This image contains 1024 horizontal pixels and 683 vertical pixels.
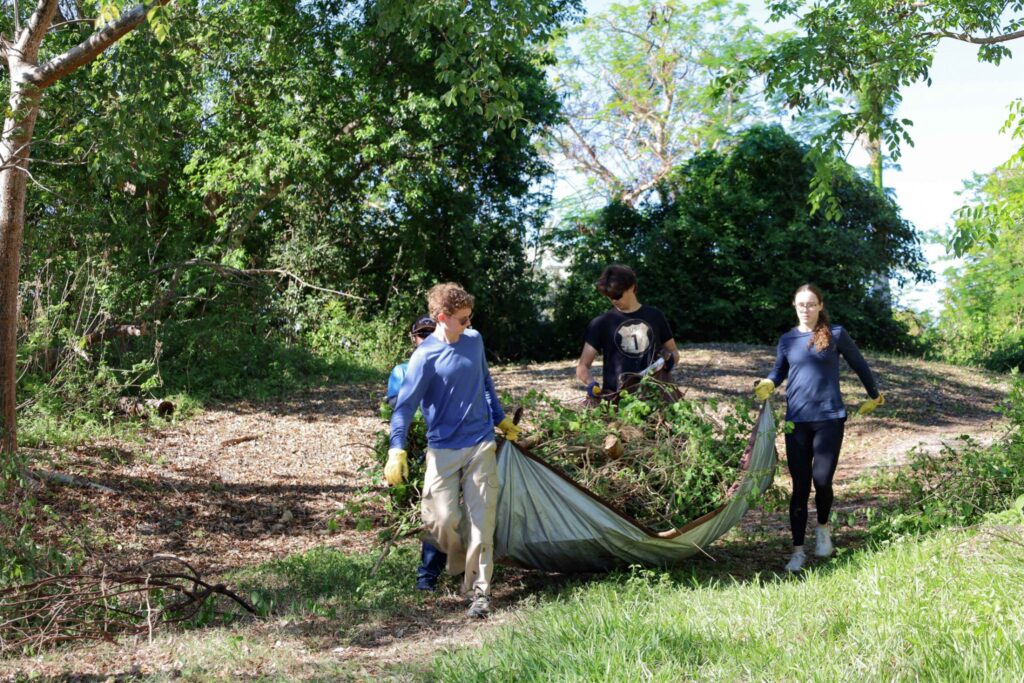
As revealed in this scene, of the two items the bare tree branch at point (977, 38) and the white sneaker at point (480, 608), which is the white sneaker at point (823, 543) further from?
the bare tree branch at point (977, 38)

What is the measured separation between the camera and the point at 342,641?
4.54 metres

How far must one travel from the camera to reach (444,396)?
15.9 ft

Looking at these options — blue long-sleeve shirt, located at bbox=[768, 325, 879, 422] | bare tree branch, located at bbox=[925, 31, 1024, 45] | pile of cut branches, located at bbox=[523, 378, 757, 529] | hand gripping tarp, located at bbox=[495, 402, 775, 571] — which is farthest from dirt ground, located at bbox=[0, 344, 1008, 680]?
bare tree branch, located at bbox=[925, 31, 1024, 45]

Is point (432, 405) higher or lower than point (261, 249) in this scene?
lower

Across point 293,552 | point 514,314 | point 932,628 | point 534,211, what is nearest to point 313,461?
point 293,552

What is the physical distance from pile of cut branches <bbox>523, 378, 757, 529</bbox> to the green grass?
0.58m

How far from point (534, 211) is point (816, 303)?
12258 mm

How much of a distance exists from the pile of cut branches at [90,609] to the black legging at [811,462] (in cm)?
294

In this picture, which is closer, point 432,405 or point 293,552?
point 432,405

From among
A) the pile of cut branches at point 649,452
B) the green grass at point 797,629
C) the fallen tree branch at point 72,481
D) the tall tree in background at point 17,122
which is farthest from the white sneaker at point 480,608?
the fallen tree branch at point 72,481

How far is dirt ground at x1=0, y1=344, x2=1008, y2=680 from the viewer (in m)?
5.53

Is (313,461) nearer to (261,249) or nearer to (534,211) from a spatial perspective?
(261,249)

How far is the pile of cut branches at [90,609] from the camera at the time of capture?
4434 mm

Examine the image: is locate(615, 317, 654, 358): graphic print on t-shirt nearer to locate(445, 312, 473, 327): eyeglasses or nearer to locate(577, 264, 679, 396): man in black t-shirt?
locate(577, 264, 679, 396): man in black t-shirt
